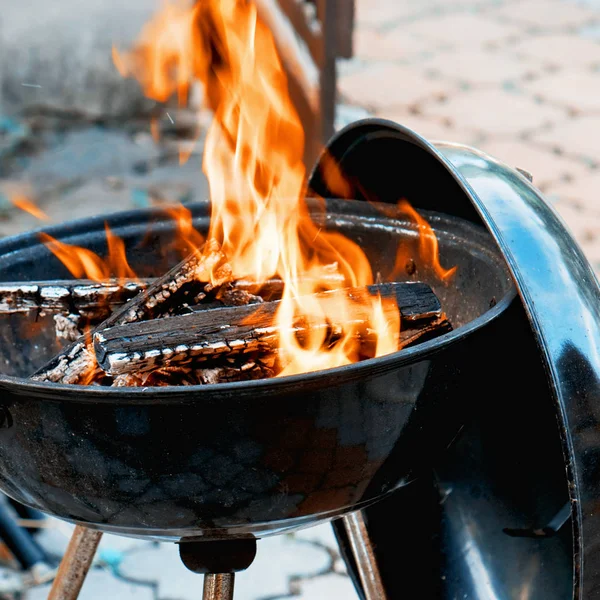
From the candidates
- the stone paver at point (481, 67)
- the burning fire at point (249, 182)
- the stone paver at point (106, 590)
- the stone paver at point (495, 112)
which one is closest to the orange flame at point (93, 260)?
the burning fire at point (249, 182)

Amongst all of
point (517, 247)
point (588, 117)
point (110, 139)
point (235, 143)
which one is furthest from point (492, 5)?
point (517, 247)

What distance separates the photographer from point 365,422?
1.10 meters

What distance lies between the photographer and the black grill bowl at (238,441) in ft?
3.36

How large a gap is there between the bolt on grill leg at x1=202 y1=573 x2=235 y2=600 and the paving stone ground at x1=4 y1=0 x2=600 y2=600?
765mm

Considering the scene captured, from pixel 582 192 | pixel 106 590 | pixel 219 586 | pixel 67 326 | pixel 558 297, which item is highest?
pixel 558 297

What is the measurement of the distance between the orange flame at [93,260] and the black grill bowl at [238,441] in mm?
450

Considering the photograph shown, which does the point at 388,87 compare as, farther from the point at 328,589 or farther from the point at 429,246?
the point at 429,246

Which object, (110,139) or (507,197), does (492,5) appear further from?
(507,197)

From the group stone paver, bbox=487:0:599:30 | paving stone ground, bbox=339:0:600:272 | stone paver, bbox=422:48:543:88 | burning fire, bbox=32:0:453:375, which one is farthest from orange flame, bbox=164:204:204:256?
stone paver, bbox=487:0:599:30

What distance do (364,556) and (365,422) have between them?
17.2 inches

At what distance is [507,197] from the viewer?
123 centimetres

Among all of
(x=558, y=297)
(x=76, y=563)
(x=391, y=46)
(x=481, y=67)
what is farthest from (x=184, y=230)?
(x=391, y=46)

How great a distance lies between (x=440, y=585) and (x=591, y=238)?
77.4 inches

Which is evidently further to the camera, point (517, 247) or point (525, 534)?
point (525, 534)
